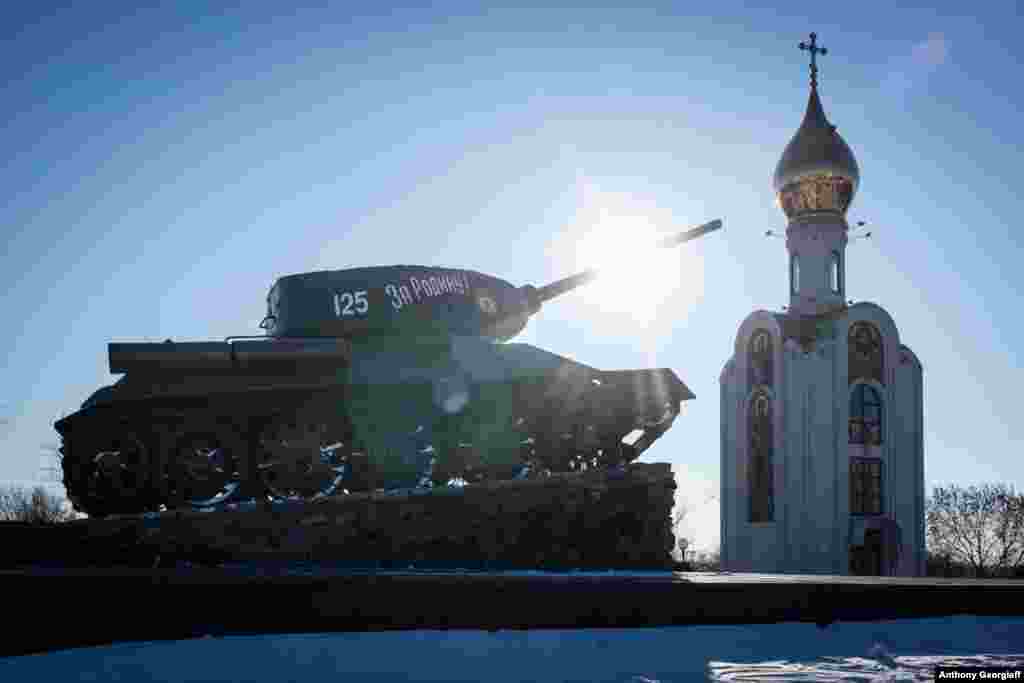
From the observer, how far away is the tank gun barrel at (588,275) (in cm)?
1928

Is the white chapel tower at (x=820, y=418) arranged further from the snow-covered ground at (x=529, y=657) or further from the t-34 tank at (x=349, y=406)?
the snow-covered ground at (x=529, y=657)

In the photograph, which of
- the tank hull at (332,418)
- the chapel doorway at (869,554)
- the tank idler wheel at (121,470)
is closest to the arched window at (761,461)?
the chapel doorway at (869,554)

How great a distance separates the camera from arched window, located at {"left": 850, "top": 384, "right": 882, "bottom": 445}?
34750 millimetres

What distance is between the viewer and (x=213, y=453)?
1508cm

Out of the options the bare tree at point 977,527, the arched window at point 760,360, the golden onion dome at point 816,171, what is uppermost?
the golden onion dome at point 816,171

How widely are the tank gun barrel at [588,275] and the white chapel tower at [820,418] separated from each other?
554 inches

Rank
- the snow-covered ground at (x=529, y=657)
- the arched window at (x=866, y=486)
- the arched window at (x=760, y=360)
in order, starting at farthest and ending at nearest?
the arched window at (x=760, y=360), the arched window at (x=866, y=486), the snow-covered ground at (x=529, y=657)

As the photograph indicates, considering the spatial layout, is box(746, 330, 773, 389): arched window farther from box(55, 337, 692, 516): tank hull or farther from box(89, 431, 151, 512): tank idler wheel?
box(89, 431, 151, 512): tank idler wheel

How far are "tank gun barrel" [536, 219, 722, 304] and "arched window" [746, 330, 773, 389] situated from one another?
1518cm

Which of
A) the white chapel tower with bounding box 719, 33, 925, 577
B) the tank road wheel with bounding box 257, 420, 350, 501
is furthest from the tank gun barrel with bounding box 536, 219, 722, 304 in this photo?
the white chapel tower with bounding box 719, 33, 925, 577

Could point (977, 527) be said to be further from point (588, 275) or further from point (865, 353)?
point (588, 275)

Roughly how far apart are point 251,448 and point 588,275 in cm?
781

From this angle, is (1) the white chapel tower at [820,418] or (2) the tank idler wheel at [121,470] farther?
(1) the white chapel tower at [820,418]

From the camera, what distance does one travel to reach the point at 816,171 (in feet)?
116
